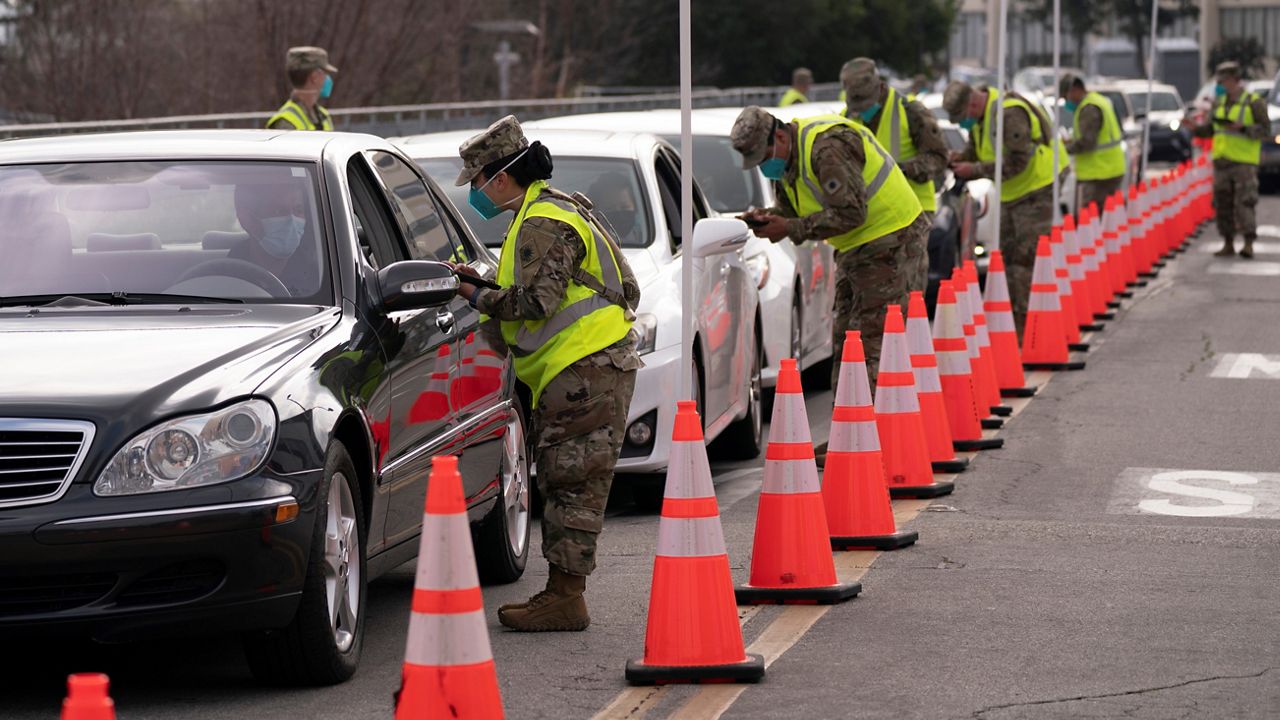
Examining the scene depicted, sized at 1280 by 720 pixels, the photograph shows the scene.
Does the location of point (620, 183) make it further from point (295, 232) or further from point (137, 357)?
point (137, 357)

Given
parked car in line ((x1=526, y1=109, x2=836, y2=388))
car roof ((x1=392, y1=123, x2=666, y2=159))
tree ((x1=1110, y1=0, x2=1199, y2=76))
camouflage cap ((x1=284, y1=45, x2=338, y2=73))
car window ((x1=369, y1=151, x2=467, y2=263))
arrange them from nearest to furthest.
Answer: car window ((x1=369, y1=151, x2=467, y2=263)), car roof ((x1=392, y1=123, x2=666, y2=159)), parked car in line ((x1=526, y1=109, x2=836, y2=388)), camouflage cap ((x1=284, y1=45, x2=338, y2=73)), tree ((x1=1110, y1=0, x2=1199, y2=76))

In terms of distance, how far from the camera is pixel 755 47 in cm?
6406

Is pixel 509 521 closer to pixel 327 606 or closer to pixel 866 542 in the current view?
pixel 866 542

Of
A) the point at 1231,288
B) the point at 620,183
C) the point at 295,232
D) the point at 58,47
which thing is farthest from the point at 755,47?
the point at 295,232

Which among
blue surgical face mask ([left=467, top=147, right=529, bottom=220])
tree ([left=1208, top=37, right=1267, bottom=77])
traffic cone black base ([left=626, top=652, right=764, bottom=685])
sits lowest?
tree ([left=1208, top=37, right=1267, bottom=77])

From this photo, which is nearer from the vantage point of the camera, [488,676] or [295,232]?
[488,676]

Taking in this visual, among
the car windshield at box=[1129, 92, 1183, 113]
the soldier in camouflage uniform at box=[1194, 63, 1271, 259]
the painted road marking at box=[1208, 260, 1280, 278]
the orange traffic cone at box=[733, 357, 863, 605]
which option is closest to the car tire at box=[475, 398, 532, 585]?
the orange traffic cone at box=[733, 357, 863, 605]

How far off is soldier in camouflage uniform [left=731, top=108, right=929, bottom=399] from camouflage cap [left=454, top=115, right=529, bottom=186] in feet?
11.1

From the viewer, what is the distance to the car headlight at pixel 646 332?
945cm

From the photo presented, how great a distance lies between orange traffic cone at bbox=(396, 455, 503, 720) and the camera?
16.3 feet

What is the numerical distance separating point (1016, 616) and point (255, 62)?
944 inches

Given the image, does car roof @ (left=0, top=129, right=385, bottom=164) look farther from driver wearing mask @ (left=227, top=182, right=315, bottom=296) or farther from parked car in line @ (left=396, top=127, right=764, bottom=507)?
parked car in line @ (left=396, top=127, right=764, bottom=507)

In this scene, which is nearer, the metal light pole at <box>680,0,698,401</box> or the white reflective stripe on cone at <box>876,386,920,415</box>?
the metal light pole at <box>680,0,698,401</box>

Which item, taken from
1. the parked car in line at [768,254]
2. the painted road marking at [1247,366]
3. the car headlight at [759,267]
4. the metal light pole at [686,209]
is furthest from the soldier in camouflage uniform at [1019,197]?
the metal light pole at [686,209]
